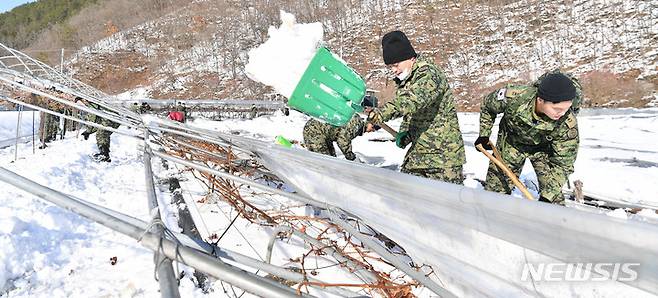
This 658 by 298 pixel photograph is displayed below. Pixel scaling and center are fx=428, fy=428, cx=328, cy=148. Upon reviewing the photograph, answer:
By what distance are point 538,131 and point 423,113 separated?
70 cm

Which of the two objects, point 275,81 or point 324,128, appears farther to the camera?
point 324,128

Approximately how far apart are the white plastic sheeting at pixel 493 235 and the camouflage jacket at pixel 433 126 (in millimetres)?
1105

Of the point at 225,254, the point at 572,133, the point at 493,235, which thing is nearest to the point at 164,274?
the point at 225,254

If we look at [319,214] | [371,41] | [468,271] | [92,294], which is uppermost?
[371,41]

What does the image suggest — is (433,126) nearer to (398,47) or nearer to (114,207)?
(398,47)

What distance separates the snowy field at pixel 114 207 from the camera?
87.6 inches

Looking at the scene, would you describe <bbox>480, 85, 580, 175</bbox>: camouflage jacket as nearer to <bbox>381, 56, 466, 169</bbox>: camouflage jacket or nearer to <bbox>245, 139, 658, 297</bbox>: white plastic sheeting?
<bbox>381, 56, 466, 169</bbox>: camouflage jacket

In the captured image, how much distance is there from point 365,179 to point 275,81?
4.57 feet

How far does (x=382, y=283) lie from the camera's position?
1.73m

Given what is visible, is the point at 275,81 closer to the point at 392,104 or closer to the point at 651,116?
A: the point at 392,104

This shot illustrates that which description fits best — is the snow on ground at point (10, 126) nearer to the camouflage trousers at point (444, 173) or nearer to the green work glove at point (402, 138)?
the green work glove at point (402, 138)

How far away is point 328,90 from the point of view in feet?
8.95

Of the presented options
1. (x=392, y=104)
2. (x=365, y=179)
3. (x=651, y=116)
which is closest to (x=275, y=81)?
(x=392, y=104)

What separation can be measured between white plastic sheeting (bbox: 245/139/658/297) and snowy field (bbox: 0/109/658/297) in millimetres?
644
